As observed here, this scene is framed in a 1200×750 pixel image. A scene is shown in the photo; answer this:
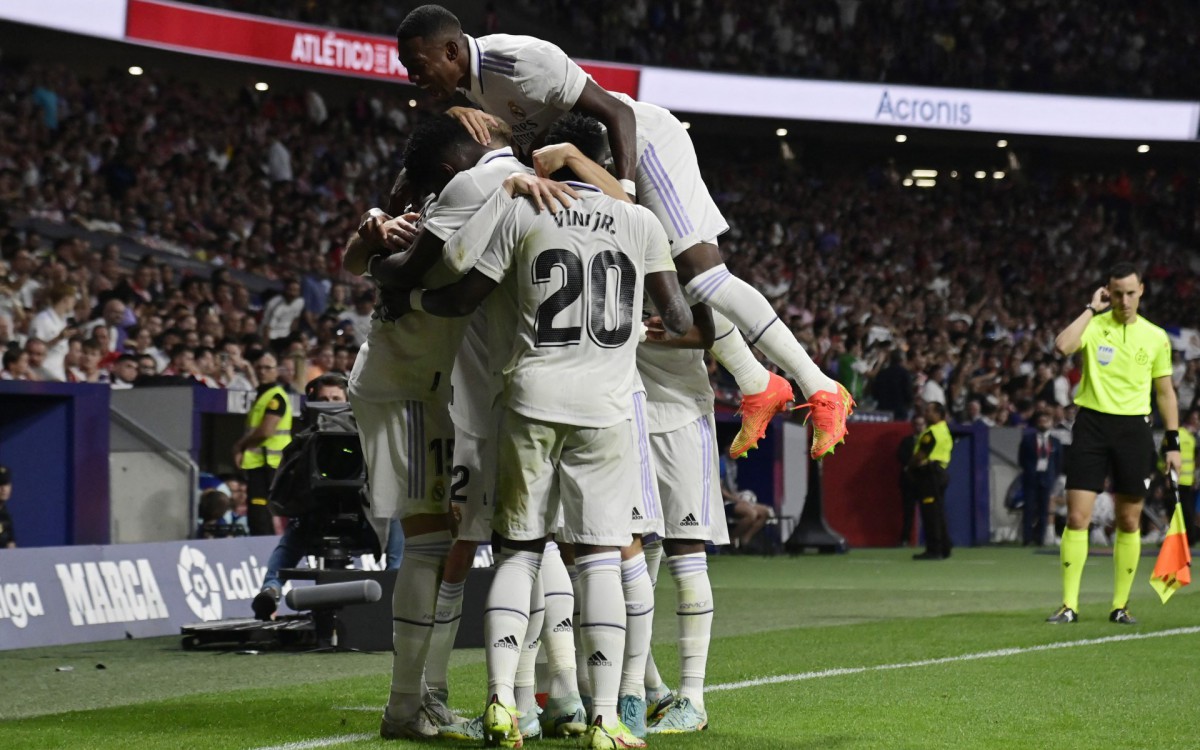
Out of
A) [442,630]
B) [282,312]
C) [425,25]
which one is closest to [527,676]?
[442,630]

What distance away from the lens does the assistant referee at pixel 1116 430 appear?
963 cm

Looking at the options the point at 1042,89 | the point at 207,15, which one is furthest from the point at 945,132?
the point at 207,15

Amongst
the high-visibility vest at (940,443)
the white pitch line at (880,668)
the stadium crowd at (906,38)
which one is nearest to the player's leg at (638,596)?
the white pitch line at (880,668)

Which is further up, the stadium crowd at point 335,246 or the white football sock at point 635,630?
the stadium crowd at point 335,246

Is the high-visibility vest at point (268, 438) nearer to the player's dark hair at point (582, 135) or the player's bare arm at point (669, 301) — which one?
the player's dark hair at point (582, 135)

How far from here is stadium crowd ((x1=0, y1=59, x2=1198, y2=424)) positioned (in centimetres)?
1494

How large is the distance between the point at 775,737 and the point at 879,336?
20184 mm

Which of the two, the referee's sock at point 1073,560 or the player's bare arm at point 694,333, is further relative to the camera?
the referee's sock at point 1073,560

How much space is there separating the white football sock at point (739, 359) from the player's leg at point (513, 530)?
127 cm

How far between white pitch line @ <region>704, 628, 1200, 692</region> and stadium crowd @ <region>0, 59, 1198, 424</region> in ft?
23.3

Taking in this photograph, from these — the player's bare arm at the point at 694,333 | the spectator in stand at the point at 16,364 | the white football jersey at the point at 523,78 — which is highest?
the white football jersey at the point at 523,78

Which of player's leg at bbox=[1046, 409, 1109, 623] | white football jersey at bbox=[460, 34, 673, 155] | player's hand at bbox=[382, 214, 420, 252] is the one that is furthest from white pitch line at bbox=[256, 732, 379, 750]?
player's leg at bbox=[1046, 409, 1109, 623]

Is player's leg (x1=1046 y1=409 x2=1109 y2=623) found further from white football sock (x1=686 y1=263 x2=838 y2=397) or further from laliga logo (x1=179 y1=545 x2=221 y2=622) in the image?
laliga logo (x1=179 y1=545 x2=221 y2=622)

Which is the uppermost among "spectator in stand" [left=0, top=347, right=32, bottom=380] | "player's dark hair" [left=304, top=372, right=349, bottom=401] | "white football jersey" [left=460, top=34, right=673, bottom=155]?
"white football jersey" [left=460, top=34, right=673, bottom=155]
